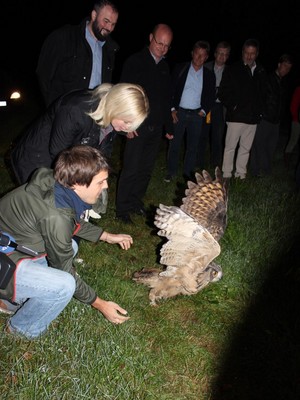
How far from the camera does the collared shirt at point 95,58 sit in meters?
3.48

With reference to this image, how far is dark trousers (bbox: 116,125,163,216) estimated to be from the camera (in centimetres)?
435

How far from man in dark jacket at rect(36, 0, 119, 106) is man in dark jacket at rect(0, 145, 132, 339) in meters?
1.38

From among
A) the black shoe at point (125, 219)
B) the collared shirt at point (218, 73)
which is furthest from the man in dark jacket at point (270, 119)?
the black shoe at point (125, 219)

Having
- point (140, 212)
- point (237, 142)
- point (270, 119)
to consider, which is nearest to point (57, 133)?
point (140, 212)

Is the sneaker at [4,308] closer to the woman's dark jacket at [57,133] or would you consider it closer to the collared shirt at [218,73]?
the woman's dark jacket at [57,133]

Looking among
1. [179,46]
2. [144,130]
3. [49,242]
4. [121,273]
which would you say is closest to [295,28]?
[179,46]

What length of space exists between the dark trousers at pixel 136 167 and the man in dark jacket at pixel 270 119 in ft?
8.74

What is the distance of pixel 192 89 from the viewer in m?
5.74

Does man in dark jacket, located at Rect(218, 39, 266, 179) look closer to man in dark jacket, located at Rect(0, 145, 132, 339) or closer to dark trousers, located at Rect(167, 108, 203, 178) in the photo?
dark trousers, located at Rect(167, 108, 203, 178)

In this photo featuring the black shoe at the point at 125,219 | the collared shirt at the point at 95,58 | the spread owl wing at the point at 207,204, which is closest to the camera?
the spread owl wing at the point at 207,204

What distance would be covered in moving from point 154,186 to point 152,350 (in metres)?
3.40

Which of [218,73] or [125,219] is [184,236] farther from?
[218,73]

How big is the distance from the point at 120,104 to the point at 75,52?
1120mm

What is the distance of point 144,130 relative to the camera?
4.34 m
